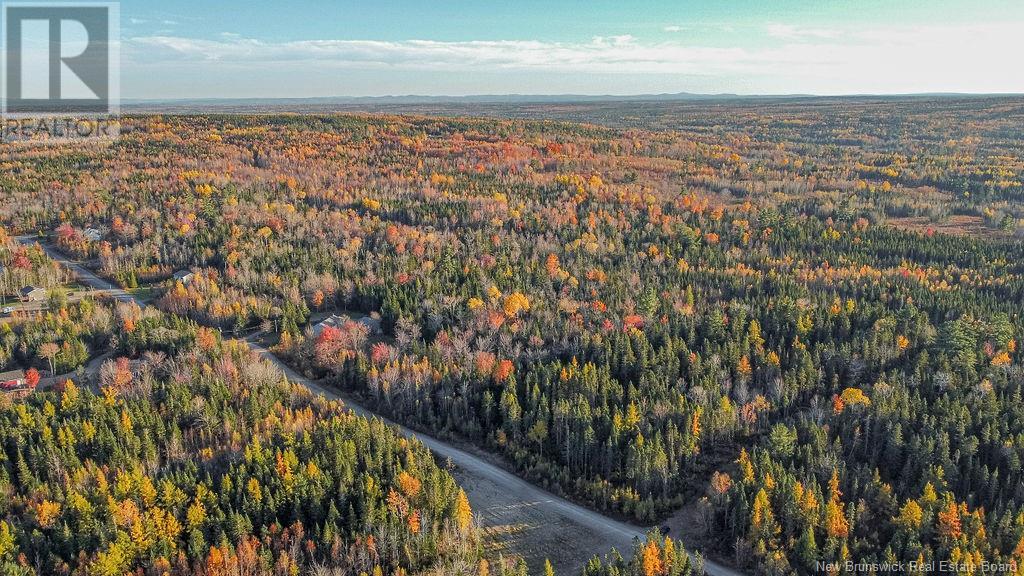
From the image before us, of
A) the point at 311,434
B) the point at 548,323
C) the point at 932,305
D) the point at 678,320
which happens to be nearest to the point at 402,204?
the point at 548,323

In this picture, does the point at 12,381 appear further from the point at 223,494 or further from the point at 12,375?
the point at 223,494

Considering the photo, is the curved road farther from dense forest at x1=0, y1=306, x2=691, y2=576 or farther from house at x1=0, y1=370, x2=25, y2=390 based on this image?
house at x1=0, y1=370, x2=25, y2=390

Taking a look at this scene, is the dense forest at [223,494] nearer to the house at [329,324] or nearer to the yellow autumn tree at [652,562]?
the yellow autumn tree at [652,562]

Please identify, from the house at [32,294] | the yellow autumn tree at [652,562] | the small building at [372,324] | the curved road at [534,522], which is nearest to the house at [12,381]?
the house at [32,294]

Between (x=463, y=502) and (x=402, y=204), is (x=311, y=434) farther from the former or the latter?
(x=402, y=204)

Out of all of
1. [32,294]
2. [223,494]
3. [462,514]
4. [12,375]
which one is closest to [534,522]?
[462,514]

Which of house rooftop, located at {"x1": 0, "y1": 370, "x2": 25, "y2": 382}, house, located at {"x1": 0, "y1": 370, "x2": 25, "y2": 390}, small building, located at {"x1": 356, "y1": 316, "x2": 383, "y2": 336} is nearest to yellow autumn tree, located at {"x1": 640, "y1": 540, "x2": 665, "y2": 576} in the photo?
small building, located at {"x1": 356, "y1": 316, "x2": 383, "y2": 336}

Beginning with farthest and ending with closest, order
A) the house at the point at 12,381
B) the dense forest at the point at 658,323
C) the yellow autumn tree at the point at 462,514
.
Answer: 1. the house at the point at 12,381
2. the dense forest at the point at 658,323
3. the yellow autumn tree at the point at 462,514
